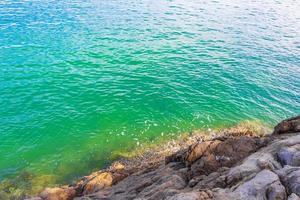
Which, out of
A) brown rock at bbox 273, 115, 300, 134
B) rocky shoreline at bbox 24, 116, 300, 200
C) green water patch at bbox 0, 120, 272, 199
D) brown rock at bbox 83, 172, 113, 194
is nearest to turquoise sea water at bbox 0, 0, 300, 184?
green water patch at bbox 0, 120, 272, 199

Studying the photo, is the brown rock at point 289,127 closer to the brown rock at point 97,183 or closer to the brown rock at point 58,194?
the brown rock at point 97,183

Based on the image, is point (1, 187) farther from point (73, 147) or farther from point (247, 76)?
point (247, 76)

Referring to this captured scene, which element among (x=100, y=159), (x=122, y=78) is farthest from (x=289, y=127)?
(x=122, y=78)

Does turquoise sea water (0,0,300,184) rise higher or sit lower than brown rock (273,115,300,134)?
lower

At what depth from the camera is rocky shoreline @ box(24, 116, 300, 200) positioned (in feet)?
54.0

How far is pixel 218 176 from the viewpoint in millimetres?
19547

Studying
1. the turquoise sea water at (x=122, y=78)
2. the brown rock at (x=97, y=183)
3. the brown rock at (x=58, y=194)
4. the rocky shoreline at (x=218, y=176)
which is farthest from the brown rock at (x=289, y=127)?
the brown rock at (x=58, y=194)

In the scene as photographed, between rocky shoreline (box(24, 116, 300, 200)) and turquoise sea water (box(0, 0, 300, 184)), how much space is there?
828cm

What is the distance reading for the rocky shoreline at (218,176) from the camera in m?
16.5

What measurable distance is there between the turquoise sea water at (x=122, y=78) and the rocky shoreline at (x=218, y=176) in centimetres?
828

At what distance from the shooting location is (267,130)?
4000 cm

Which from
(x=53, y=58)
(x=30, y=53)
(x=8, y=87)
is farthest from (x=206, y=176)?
(x=30, y=53)

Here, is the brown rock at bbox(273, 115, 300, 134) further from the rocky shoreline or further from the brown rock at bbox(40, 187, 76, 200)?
the brown rock at bbox(40, 187, 76, 200)

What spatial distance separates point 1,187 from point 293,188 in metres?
25.9
